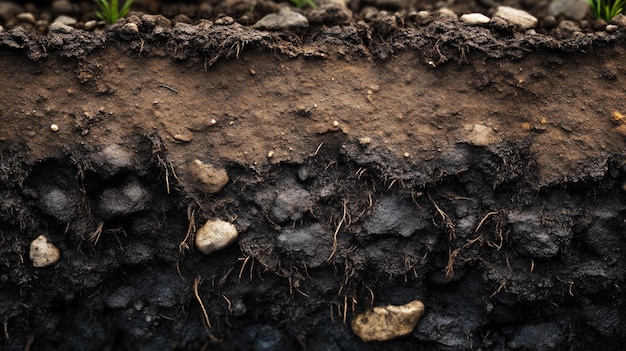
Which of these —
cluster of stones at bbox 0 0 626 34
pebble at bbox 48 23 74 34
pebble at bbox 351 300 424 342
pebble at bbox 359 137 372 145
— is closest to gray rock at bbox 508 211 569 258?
pebble at bbox 351 300 424 342

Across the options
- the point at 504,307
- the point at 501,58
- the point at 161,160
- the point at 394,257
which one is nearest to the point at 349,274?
the point at 394,257

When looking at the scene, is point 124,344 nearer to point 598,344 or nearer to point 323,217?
point 323,217

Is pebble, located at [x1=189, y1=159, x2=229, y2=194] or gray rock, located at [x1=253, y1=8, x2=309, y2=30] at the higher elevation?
gray rock, located at [x1=253, y1=8, x2=309, y2=30]

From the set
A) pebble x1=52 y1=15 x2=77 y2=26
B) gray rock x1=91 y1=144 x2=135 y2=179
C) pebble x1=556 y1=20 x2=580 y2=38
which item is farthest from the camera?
pebble x1=52 y1=15 x2=77 y2=26

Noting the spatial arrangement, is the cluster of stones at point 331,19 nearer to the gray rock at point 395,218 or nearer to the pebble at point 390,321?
the gray rock at point 395,218

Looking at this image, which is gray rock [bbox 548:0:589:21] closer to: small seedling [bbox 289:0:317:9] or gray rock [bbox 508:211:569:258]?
gray rock [bbox 508:211:569:258]

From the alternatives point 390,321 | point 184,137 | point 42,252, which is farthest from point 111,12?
point 390,321
